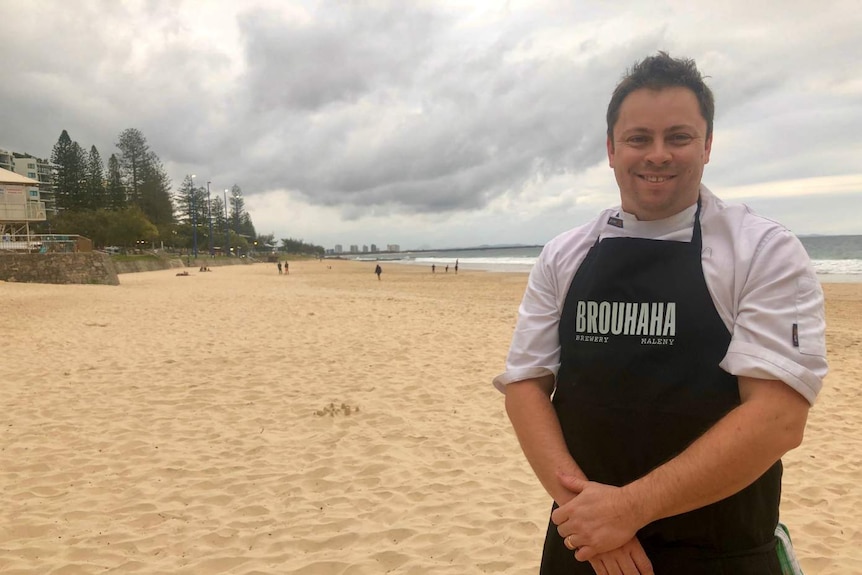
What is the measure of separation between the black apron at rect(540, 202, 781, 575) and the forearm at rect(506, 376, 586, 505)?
51mm

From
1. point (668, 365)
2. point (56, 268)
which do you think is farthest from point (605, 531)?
point (56, 268)

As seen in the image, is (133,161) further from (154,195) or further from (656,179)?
(656,179)

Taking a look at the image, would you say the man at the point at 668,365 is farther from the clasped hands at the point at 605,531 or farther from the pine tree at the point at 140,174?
the pine tree at the point at 140,174

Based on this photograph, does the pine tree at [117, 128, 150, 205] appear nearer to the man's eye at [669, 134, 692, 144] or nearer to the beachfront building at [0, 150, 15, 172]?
the beachfront building at [0, 150, 15, 172]

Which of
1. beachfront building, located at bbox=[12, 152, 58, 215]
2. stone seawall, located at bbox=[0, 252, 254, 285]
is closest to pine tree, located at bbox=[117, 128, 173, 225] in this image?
beachfront building, located at bbox=[12, 152, 58, 215]

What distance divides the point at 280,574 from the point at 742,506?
251 centimetres

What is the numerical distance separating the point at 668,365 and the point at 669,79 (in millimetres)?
688

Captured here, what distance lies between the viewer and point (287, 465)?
14.0ft

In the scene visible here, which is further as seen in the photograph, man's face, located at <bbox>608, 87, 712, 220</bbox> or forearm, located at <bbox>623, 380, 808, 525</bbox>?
man's face, located at <bbox>608, 87, 712, 220</bbox>

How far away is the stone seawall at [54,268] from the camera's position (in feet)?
75.9

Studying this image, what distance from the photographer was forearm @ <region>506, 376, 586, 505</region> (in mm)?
1283

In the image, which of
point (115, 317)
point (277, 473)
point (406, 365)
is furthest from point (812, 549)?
point (115, 317)

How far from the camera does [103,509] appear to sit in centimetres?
352

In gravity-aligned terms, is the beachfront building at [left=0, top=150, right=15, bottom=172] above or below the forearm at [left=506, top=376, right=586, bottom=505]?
above
